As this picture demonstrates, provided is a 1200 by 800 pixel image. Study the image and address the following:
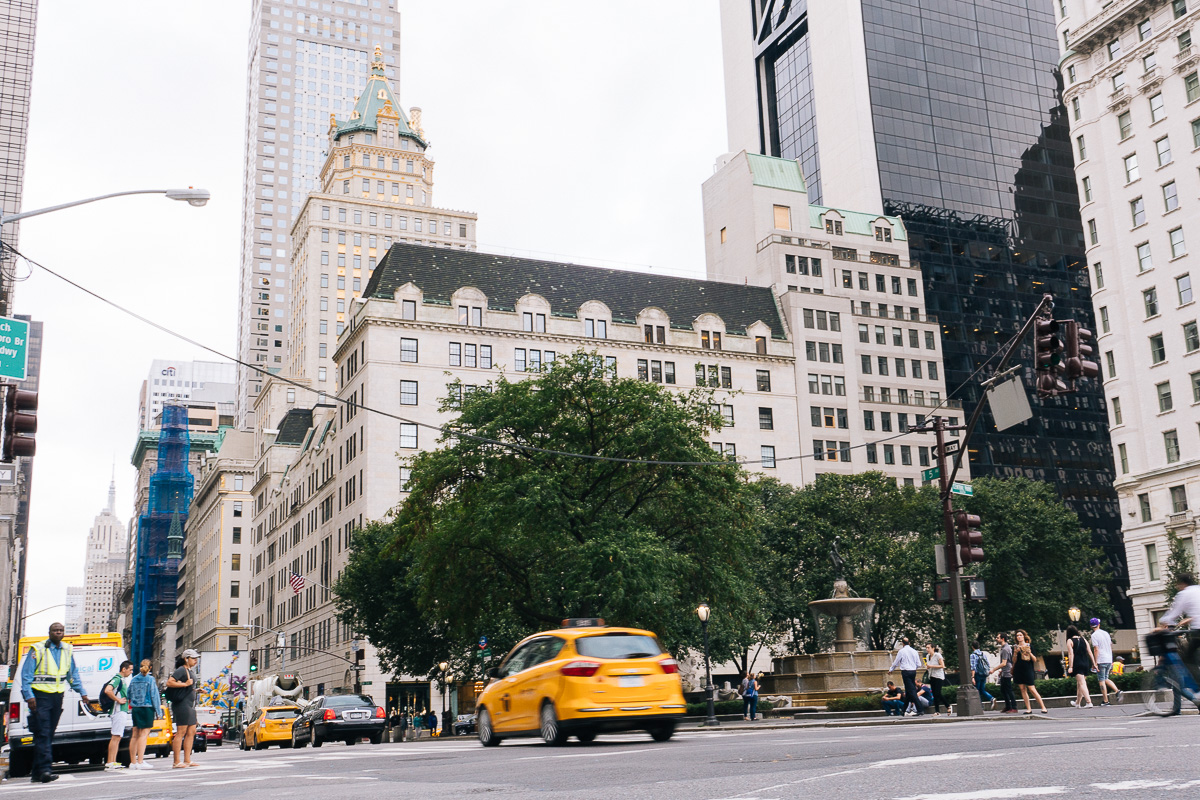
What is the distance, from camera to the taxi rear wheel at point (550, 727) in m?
17.7

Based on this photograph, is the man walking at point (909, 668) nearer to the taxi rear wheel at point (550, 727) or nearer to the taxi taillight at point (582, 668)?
the taxi rear wheel at point (550, 727)

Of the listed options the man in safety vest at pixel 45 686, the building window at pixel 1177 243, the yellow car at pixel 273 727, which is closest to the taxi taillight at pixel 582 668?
the man in safety vest at pixel 45 686

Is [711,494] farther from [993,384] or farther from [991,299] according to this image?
[991,299]

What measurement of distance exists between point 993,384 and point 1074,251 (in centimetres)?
10736

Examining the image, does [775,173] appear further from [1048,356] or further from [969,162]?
[1048,356]

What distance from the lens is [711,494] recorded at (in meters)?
40.1

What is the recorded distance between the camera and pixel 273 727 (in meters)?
42.1

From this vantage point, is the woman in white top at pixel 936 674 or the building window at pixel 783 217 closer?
the woman in white top at pixel 936 674

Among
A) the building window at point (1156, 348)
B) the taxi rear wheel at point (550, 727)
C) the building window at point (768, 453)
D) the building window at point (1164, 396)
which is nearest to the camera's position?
the taxi rear wheel at point (550, 727)

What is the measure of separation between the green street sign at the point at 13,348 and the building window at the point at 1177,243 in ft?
209

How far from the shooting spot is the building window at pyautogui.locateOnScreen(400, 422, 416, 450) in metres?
77.1

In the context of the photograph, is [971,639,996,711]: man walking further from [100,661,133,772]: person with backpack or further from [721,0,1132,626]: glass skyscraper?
[721,0,1132,626]: glass skyscraper

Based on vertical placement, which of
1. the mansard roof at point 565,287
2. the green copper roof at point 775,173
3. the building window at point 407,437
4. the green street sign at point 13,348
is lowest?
the green street sign at point 13,348

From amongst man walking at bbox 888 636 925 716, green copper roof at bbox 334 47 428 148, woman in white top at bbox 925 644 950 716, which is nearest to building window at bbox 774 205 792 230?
green copper roof at bbox 334 47 428 148
